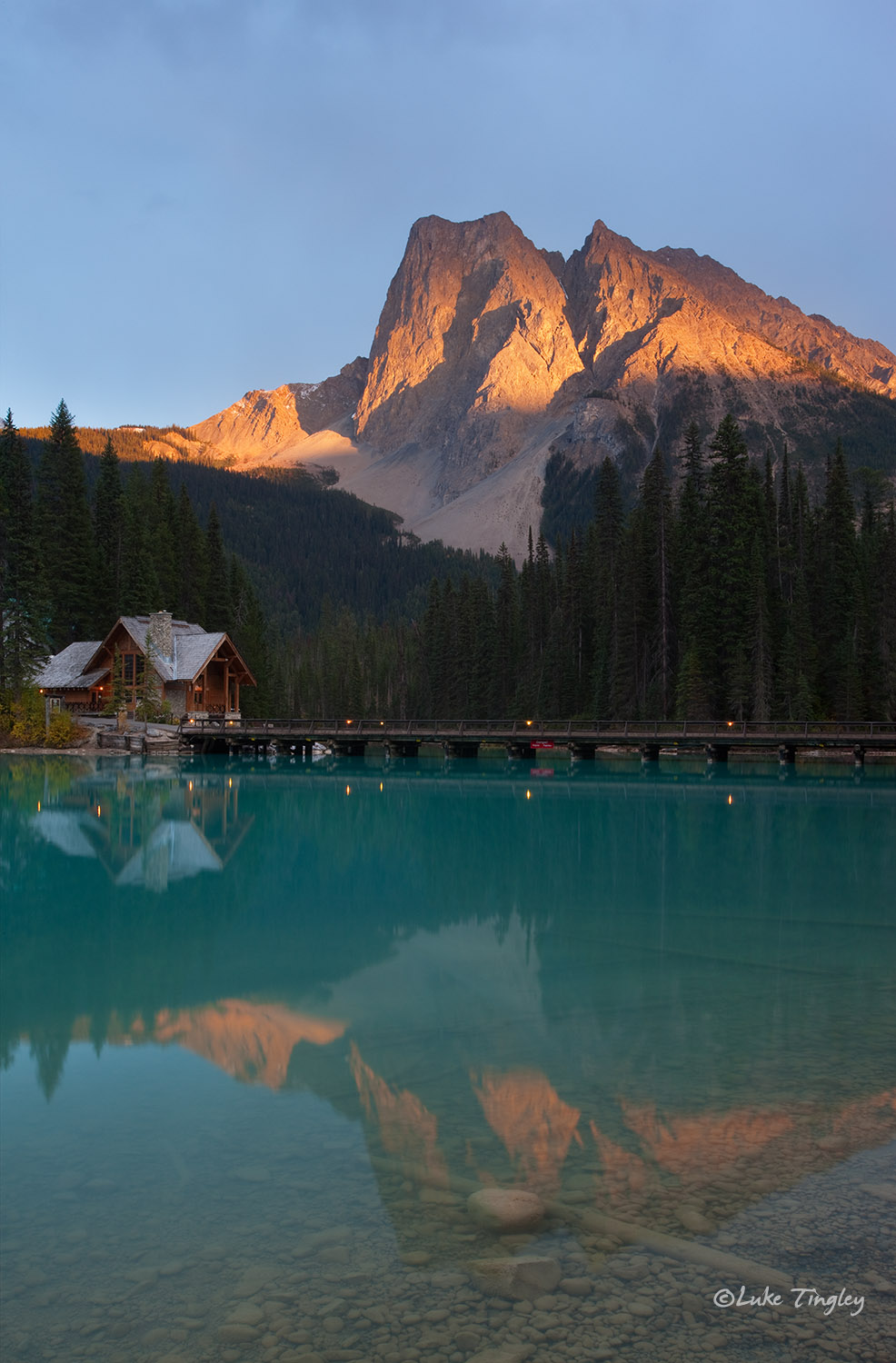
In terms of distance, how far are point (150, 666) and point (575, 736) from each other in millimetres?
25453

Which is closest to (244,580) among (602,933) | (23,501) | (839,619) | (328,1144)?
(23,501)

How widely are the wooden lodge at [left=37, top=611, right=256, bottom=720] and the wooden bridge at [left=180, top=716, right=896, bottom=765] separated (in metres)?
2.40

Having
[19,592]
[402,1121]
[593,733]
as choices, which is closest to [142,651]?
[19,592]

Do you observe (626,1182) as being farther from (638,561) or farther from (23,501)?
(638,561)

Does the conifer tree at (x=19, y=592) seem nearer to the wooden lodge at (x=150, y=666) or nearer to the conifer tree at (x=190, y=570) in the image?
the wooden lodge at (x=150, y=666)

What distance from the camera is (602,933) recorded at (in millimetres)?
14594

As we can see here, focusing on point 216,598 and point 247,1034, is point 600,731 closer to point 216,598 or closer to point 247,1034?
point 216,598

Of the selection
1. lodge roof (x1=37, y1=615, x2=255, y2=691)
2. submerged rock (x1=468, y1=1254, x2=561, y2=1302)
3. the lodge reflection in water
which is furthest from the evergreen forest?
submerged rock (x1=468, y1=1254, x2=561, y2=1302)

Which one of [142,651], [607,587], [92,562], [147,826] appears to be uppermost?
[92,562]

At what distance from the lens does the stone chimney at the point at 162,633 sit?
61406 millimetres

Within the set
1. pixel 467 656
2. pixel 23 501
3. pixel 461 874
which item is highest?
pixel 23 501

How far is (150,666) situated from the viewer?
60875 millimetres

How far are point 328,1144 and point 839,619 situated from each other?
207 ft

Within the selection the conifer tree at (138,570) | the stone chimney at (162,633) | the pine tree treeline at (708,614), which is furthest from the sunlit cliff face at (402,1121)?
the conifer tree at (138,570)
